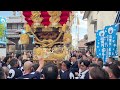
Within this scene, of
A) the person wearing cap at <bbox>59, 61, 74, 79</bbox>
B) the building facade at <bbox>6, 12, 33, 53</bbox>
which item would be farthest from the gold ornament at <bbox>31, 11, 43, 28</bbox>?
the building facade at <bbox>6, 12, 33, 53</bbox>

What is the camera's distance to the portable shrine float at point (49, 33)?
8.44m

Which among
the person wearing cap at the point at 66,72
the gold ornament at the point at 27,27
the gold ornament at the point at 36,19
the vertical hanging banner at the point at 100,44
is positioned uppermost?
the gold ornament at the point at 36,19

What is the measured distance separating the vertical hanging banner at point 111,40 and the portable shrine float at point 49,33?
44.8 inches

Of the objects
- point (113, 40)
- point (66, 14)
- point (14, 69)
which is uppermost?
point (66, 14)

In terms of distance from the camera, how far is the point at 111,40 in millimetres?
8023

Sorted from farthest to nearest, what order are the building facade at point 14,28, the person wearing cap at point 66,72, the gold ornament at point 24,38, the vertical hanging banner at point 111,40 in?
the building facade at point 14,28 < the gold ornament at point 24,38 < the vertical hanging banner at point 111,40 < the person wearing cap at point 66,72

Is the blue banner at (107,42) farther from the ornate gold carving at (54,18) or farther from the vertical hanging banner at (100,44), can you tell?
the ornate gold carving at (54,18)

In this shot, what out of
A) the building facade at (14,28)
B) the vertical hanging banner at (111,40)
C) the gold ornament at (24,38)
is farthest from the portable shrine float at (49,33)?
the building facade at (14,28)
